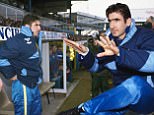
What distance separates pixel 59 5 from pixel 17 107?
11.5m

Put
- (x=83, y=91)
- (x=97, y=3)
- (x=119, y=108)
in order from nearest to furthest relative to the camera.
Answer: (x=119, y=108), (x=83, y=91), (x=97, y=3)

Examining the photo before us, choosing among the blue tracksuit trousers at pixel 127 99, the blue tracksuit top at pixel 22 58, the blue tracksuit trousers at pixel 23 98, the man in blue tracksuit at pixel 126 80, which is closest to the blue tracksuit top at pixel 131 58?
the man in blue tracksuit at pixel 126 80

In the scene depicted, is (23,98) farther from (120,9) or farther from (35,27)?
(120,9)

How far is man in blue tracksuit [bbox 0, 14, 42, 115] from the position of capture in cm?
368

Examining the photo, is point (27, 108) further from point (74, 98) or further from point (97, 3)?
point (97, 3)

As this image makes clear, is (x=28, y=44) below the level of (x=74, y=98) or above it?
above

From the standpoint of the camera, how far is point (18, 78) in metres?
3.86

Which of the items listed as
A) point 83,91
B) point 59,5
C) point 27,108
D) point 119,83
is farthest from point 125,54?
point 59,5

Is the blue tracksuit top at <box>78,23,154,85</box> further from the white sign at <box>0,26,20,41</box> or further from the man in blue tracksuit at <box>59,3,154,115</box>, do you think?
the white sign at <box>0,26,20,41</box>

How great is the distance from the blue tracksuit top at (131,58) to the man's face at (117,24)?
0.05 metres

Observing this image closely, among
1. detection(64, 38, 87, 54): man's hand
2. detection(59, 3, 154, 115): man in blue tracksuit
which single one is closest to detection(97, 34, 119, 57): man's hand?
detection(59, 3, 154, 115): man in blue tracksuit

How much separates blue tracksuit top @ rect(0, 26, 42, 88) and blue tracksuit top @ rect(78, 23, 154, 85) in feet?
4.21

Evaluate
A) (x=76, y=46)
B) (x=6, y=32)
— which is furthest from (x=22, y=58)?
(x=76, y=46)

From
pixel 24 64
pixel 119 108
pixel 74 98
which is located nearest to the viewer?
pixel 119 108
